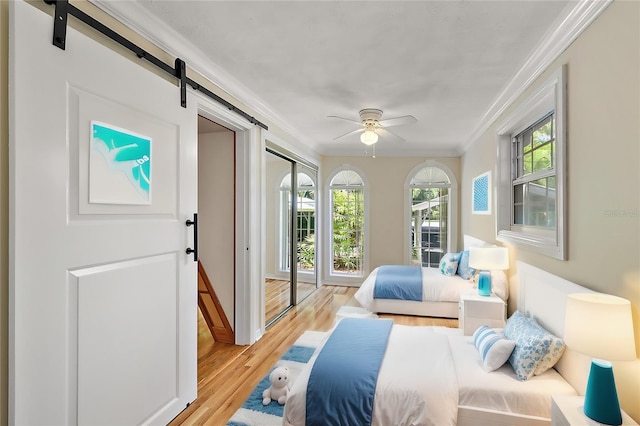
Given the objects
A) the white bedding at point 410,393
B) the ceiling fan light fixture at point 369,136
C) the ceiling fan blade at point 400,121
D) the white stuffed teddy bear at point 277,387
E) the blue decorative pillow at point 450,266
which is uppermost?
the ceiling fan blade at point 400,121

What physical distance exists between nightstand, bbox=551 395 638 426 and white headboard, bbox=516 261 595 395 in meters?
0.30

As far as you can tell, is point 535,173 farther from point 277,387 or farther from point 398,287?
point 277,387

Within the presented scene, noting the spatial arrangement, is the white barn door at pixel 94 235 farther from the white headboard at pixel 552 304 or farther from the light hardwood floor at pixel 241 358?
the white headboard at pixel 552 304

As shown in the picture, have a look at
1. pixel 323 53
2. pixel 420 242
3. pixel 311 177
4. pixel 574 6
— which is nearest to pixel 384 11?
pixel 323 53

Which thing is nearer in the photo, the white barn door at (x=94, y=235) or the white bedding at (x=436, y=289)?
the white barn door at (x=94, y=235)

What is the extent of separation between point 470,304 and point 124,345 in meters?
2.95

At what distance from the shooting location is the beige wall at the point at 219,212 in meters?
3.48

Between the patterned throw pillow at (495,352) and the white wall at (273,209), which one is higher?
the white wall at (273,209)

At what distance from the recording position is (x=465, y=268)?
4.43 metres

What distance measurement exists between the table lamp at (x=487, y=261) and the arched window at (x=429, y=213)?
252cm

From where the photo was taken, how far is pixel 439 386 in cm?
183

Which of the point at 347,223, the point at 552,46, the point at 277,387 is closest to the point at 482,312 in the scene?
the point at 277,387

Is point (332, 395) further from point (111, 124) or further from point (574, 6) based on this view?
point (574, 6)

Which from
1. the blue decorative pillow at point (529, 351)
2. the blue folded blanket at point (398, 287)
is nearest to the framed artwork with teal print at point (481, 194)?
the blue folded blanket at point (398, 287)
